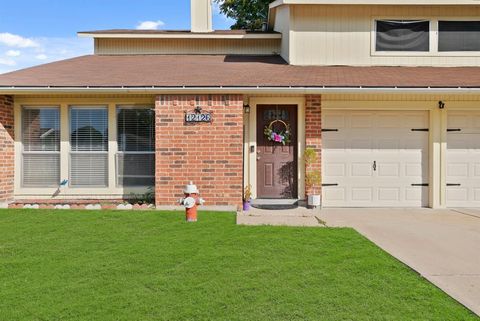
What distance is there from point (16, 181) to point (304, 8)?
824 cm

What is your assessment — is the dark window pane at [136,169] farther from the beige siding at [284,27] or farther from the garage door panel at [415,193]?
the garage door panel at [415,193]

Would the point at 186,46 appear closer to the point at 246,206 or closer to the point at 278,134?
the point at 278,134

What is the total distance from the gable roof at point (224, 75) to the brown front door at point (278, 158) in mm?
869

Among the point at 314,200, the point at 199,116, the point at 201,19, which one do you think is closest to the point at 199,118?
the point at 199,116

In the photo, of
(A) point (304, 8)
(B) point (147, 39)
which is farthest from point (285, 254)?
(B) point (147, 39)

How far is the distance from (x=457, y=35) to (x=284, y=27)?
4548mm

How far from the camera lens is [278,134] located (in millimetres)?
8680

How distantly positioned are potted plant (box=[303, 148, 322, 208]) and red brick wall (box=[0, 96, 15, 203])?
21.4 ft

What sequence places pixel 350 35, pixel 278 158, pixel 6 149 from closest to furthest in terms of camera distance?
1. pixel 6 149
2. pixel 278 158
3. pixel 350 35

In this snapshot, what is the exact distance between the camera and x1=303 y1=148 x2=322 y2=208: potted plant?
27.5 ft

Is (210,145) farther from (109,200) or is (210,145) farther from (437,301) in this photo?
(437,301)

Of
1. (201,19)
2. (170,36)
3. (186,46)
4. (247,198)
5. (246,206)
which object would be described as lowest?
(246,206)

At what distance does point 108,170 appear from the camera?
28.8 feet

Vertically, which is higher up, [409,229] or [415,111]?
[415,111]
